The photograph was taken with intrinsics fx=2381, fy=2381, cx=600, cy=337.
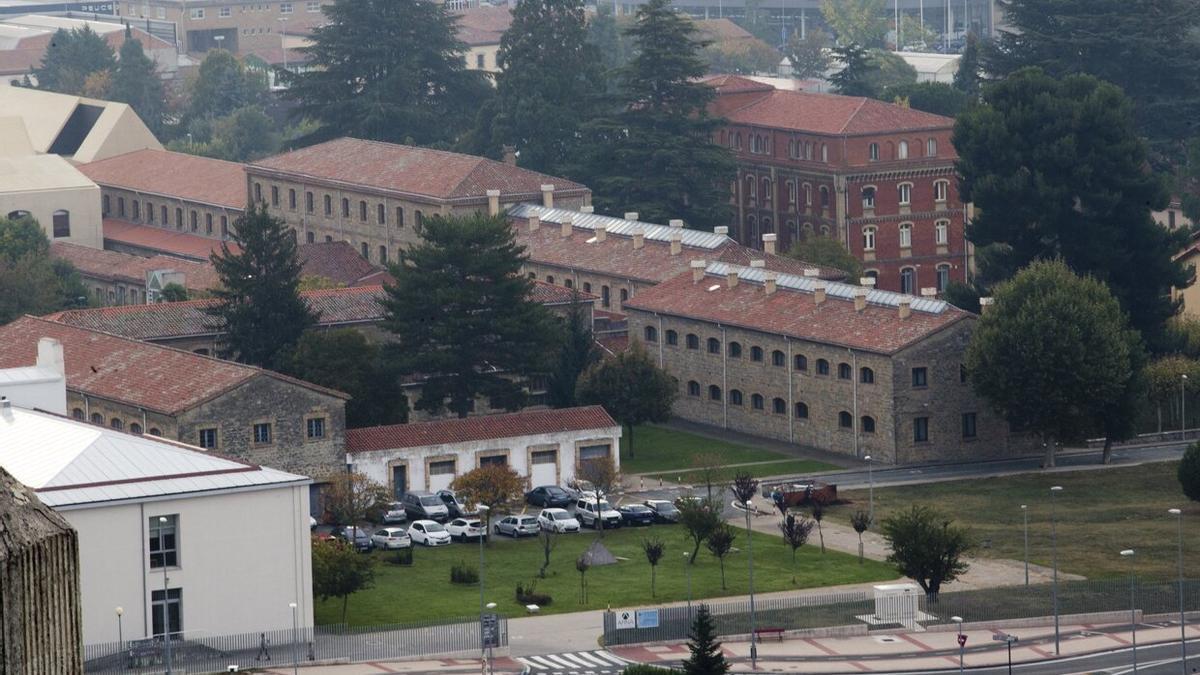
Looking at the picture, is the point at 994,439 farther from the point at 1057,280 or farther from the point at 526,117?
the point at 526,117

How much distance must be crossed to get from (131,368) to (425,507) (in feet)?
42.1

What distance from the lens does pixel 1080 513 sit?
78250 mm

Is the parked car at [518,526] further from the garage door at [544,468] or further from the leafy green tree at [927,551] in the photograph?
the leafy green tree at [927,551]

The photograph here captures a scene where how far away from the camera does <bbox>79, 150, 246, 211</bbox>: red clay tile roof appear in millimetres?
139625

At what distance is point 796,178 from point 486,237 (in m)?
45.1

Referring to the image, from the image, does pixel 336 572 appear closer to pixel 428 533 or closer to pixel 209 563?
pixel 209 563

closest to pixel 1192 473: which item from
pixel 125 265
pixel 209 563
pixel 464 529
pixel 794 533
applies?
pixel 794 533

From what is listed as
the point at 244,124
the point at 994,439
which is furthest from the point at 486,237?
the point at 244,124

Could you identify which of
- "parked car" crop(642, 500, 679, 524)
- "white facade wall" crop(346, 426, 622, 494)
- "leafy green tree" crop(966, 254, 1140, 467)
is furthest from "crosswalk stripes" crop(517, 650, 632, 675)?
"leafy green tree" crop(966, 254, 1140, 467)

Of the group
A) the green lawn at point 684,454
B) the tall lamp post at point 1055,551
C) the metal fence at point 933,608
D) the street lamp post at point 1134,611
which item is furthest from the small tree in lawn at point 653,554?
the green lawn at point 684,454

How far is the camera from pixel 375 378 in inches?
3479

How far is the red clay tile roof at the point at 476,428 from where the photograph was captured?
8119 cm

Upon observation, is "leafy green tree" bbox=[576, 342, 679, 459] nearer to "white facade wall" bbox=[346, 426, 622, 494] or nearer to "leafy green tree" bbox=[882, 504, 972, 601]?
"white facade wall" bbox=[346, 426, 622, 494]

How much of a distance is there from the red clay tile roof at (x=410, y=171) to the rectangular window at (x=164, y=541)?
2360 inches
